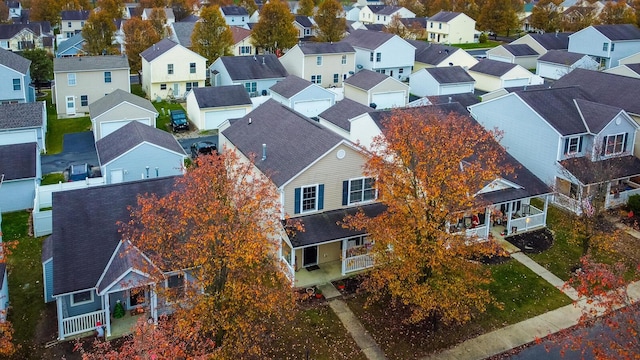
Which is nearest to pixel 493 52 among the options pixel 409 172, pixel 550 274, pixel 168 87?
pixel 168 87

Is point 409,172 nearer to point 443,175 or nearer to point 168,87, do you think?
point 443,175

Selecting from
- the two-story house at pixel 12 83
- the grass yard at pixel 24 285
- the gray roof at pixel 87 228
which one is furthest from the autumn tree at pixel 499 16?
the gray roof at pixel 87 228

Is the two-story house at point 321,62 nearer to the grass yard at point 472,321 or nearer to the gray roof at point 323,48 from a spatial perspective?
the gray roof at point 323,48

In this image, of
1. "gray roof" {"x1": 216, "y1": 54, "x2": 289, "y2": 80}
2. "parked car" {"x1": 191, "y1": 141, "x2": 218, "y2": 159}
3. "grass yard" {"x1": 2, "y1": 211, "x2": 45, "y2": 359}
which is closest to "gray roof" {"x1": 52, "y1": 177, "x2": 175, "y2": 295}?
"grass yard" {"x1": 2, "y1": 211, "x2": 45, "y2": 359}

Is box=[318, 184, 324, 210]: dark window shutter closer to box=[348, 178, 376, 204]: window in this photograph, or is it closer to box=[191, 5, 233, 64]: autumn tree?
box=[348, 178, 376, 204]: window

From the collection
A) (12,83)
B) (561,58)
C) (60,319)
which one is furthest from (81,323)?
(561,58)
